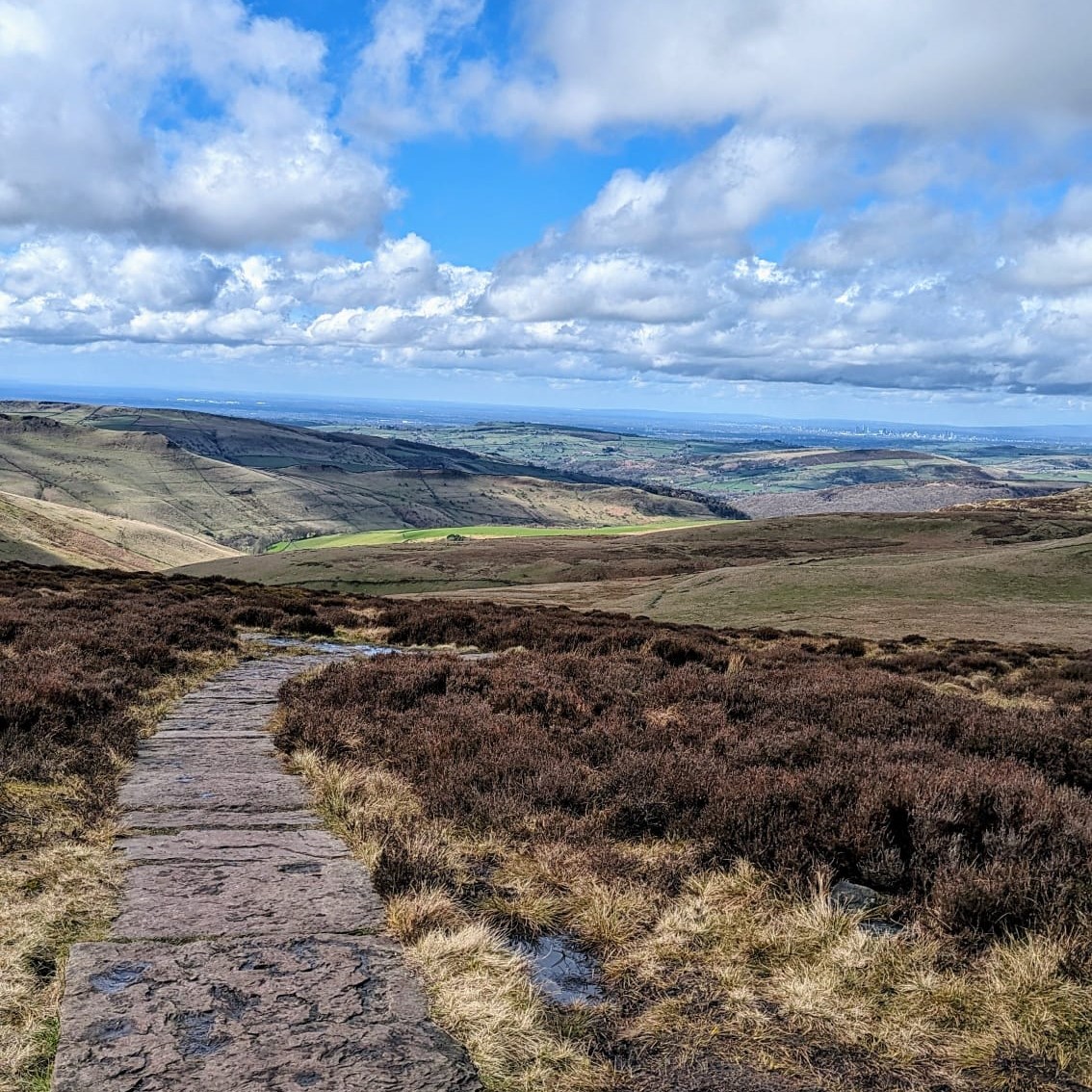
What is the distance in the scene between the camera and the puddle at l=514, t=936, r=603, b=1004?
5051 millimetres

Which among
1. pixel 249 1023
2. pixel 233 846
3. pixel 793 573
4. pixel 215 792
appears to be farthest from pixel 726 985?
pixel 793 573

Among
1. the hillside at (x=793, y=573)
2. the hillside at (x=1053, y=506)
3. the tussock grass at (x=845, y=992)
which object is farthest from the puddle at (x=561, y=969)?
the hillside at (x=1053, y=506)

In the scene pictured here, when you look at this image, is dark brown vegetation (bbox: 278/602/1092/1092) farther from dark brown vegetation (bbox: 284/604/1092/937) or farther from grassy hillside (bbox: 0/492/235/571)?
grassy hillside (bbox: 0/492/235/571)

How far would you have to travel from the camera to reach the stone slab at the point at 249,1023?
4.00m

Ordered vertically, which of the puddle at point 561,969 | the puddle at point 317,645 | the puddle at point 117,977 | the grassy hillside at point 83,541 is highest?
the puddle at point 117,977

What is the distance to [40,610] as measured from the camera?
20.2 m

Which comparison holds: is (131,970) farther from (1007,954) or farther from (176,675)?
(176,675)

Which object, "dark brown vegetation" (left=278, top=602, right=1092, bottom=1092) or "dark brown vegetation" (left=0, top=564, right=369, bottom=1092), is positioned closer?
"dark brown vegetation" (left=278, top=602, right=1092, bottom=1092)

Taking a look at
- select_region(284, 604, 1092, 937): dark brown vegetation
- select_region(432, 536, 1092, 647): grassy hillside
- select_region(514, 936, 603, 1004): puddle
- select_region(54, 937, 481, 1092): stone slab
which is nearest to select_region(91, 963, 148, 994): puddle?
select_region(54, 937, 481, 1092): stone slab

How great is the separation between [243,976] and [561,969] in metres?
2.11

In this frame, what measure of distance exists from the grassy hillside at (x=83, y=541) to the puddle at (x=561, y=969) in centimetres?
11308

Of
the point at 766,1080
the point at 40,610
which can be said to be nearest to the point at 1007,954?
the point at 766,1080

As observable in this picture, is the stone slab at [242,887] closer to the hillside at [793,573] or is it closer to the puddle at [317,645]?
the puddle at [317,645]

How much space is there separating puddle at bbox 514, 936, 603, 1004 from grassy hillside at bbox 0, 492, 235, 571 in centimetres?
11308
